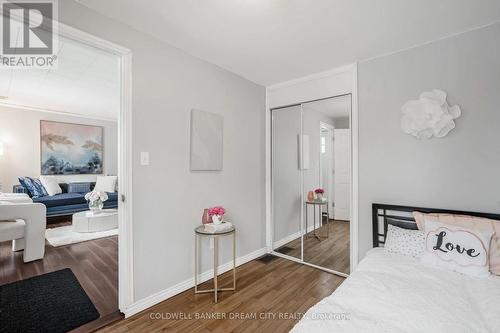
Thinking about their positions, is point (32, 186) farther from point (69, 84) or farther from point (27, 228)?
point (69, 84)

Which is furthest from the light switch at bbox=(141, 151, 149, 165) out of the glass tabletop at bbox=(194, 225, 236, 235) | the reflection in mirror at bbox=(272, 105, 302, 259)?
the reflection in mirror at bbox=(272, 105, 302, 259)

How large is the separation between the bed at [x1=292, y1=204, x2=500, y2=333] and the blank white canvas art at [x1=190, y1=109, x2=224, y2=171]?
69.0 inches

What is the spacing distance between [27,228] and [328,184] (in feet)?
13.2

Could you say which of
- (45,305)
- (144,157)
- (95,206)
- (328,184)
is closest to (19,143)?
(95,206)

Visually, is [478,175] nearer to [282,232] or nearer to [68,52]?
[282,232]

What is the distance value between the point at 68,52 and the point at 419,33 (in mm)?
3714

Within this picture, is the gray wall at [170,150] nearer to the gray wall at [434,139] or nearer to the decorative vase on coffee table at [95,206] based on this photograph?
the gray wall at [434,139]

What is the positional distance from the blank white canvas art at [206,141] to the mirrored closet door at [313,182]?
103 centimetres

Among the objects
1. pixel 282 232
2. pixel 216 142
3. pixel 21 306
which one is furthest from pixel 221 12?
pixel 21 306

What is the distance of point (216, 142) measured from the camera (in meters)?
2.74

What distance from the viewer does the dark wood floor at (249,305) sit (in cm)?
189

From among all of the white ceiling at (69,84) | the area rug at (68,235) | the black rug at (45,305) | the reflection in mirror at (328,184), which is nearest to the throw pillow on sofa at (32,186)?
the area rug at (68,235)

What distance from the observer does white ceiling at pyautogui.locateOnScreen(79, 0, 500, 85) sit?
1744 millimetres

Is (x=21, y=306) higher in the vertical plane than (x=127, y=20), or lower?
lower
